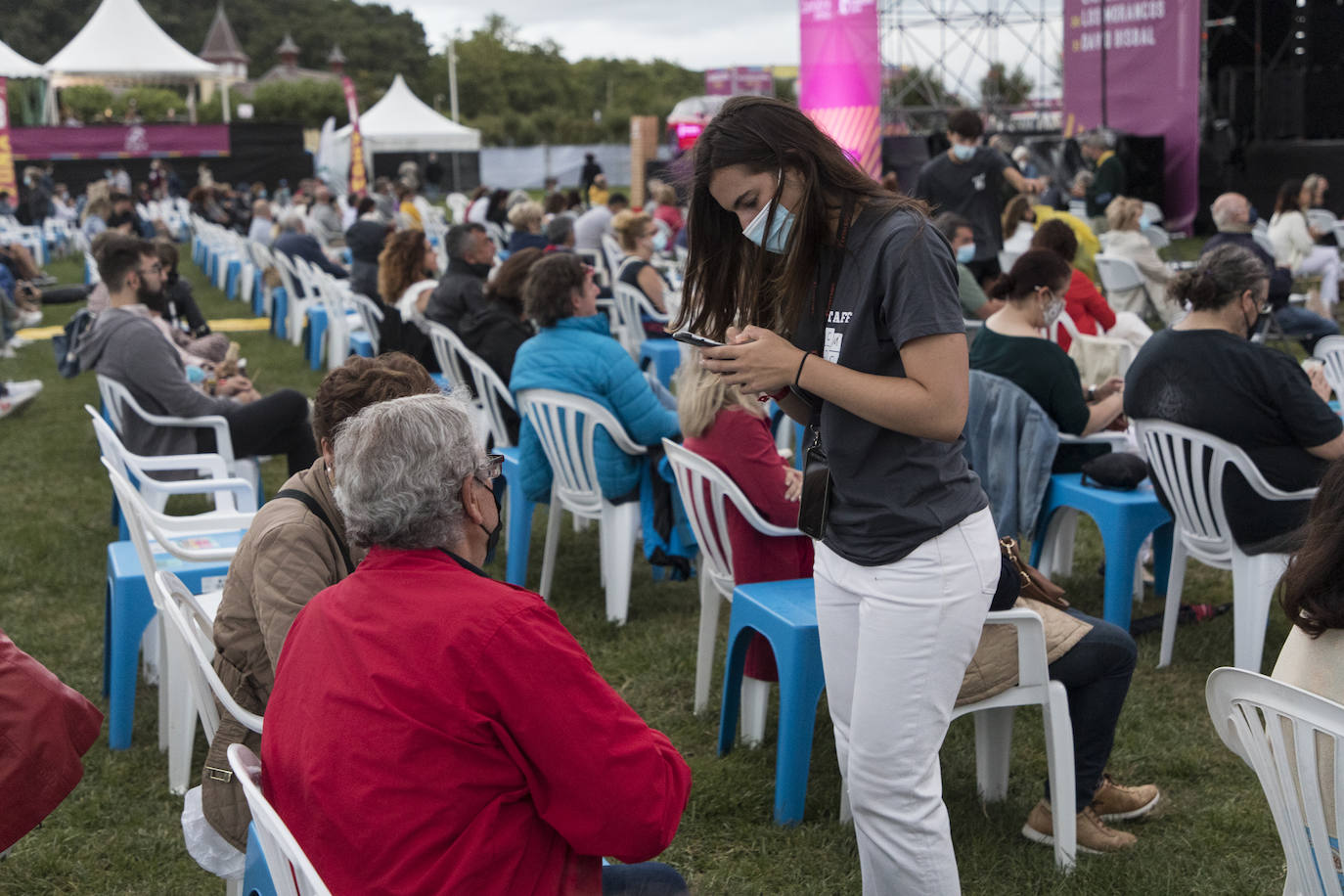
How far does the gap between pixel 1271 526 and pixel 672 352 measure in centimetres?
370

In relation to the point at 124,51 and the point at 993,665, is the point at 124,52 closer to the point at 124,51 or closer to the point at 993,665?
the point at 124,51

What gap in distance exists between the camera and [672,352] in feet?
22.1

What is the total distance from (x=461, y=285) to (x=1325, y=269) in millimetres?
7125

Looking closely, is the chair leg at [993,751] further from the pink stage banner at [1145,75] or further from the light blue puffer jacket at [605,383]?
the pink stage banner at [1145,75]

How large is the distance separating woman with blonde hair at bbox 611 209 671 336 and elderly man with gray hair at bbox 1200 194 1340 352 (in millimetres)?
3181

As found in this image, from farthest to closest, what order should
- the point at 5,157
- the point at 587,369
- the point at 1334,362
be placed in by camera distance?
the point at 5,157, the point at 1334,362, the point at 587,369

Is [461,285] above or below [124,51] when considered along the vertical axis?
below

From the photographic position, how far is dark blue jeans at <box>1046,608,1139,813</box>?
8.53 ft

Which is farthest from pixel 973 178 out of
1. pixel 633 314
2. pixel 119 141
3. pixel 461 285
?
pixel 119 141

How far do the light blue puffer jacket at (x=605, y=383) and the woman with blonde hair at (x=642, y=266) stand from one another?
2.55 meters

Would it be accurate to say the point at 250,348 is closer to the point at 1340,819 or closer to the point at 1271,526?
the point at 1271,526

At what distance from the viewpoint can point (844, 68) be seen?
12.5 metres

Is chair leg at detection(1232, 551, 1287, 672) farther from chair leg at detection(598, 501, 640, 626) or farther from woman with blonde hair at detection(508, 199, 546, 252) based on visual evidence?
woman with blonde hair at detection(508, 199, 546, 252)

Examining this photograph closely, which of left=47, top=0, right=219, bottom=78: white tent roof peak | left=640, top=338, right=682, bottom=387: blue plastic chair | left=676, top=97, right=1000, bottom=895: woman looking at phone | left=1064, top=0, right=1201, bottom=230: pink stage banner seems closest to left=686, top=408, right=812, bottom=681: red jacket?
left=676, top=97, right=1000, bottom=895: woman looking at phone
